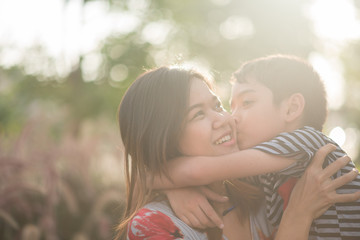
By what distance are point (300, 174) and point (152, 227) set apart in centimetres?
96

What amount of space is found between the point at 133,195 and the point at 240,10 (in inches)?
606

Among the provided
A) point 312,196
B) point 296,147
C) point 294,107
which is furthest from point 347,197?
point 294,107

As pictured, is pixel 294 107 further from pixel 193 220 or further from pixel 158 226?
pixel 158 226

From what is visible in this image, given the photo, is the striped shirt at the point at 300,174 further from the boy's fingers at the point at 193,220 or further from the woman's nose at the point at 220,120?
the boy's fingers at the point at 193,220

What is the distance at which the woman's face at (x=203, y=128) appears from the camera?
2.14 meters

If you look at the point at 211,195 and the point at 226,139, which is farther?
the point at 226,139

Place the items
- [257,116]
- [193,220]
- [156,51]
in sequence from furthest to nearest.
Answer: [156,51] < [257,116] < [193,220]

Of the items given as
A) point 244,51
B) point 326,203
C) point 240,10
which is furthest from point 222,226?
point 240,10

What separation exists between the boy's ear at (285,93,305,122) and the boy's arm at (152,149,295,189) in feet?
2.12

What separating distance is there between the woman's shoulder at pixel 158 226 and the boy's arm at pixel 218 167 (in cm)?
18

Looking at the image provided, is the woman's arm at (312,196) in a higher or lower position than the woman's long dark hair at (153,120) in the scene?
lower

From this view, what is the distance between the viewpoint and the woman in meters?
2.12

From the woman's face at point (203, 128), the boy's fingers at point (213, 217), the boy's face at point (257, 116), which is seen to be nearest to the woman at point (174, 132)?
the woman's face at point (203, 128)

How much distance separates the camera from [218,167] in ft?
6.67
